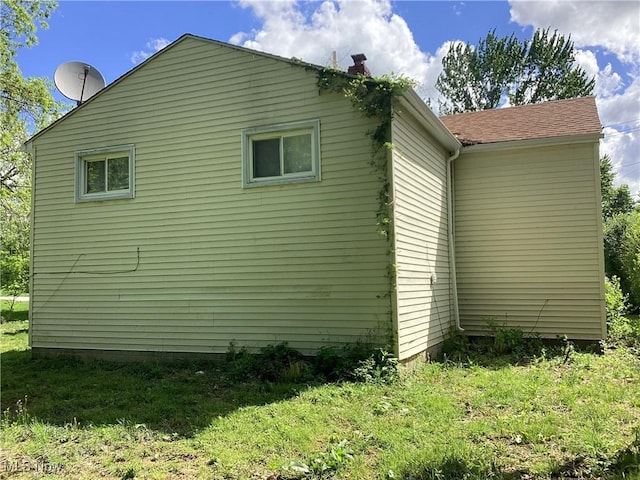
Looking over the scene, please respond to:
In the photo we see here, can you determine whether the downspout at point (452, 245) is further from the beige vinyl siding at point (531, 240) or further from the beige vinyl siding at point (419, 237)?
the beige vinyl siding at point (531, 240)

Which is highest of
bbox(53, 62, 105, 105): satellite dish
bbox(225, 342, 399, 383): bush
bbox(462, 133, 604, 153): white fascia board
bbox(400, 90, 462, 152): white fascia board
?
bbox(53, 62, 105, 105): satellite dish

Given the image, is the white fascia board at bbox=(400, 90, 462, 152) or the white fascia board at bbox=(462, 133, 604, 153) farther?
the white fascia board at bbox=(462, 133, 604, 153)

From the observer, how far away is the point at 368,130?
688cm

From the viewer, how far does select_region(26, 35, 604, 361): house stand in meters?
6.96

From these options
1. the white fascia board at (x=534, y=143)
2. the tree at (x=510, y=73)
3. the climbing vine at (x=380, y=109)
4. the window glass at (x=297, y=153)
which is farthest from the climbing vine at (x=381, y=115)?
the tree at (x=510, y=73)

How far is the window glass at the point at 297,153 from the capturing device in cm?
730

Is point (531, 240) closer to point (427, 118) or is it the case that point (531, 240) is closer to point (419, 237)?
point (419, 237)

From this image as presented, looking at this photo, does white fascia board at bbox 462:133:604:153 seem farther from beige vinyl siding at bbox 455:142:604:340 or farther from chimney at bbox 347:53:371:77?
chimney at bbox 347:53:371:77

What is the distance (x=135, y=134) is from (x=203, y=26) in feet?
8.42

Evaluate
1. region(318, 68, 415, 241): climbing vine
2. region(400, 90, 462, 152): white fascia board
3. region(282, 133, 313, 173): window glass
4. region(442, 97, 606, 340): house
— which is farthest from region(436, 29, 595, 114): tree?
region(282, 133, 313, 173): window glass

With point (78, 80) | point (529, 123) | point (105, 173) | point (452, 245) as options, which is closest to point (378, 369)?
point (452, 245)

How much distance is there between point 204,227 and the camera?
7.80 metres

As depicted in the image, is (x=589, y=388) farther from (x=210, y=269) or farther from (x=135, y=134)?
(x=135, y=134)

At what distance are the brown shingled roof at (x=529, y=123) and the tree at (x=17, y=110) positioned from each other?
16329 millimetres
